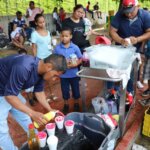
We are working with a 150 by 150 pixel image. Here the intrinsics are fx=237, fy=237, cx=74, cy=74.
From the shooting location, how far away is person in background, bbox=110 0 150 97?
3781 millimetres

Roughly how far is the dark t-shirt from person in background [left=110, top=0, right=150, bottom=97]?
0.67 metres

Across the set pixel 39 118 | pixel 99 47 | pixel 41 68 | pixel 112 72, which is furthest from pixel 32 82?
pixel 99 47

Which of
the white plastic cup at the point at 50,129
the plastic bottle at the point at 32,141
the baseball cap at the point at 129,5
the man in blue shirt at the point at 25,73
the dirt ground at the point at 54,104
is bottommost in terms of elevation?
the dirt ground at the point at 54,104

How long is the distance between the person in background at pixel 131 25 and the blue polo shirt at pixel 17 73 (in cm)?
187

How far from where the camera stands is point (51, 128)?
2.46 metres

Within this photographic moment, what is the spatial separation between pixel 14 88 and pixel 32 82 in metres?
0.25

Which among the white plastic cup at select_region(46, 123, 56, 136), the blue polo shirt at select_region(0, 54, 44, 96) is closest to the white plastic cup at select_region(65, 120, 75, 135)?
the white plastic cup at select_region(46, 123, 56, 136)

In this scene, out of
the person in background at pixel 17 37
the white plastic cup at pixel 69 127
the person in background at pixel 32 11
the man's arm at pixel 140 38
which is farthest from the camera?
the person in background at pixel 32 11

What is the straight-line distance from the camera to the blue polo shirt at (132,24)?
3938 millimetres

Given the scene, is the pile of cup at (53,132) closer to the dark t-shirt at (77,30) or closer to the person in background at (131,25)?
the person in background at (131,25)

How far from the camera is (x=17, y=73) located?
230 centimetres

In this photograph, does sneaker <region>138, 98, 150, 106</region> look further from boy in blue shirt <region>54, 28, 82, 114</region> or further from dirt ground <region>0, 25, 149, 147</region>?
boy in blue shirt <region>54, 28, 82, 114</region>

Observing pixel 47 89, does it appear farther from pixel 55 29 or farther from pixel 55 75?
pixel 55 29

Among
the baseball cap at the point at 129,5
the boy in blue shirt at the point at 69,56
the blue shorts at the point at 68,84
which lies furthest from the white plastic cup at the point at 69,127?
the baseball cap at the point at 129,5
